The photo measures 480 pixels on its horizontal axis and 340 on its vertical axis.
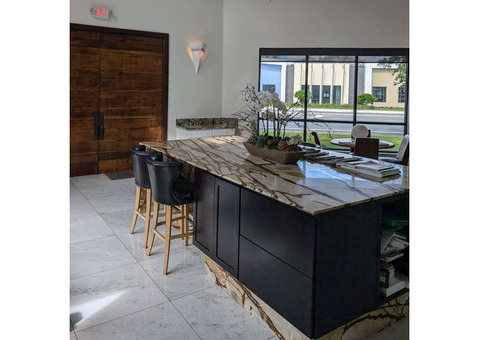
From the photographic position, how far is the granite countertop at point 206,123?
707 cm

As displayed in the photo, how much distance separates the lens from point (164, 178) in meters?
3.14

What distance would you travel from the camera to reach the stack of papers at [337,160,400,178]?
2680 mm

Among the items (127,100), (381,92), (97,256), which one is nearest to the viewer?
(97,256)

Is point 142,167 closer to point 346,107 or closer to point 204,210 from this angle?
point 204,210

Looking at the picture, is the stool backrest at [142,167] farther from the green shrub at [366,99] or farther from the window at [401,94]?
the window at [401,94]

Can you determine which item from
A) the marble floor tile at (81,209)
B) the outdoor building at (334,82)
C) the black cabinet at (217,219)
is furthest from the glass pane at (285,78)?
the black cabinet at (217,219)

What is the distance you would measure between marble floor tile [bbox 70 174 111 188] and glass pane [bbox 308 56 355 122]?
358 centimetres

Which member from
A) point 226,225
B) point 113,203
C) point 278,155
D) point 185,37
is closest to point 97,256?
point 226,225

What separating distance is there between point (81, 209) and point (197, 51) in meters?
3.51

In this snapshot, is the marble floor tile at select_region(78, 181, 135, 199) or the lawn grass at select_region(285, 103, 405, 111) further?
the lawn grass at select_region(285, 103, 405, 111)

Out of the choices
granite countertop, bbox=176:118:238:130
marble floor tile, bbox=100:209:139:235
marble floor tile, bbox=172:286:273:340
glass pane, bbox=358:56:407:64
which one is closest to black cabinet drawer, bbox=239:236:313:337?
marble floor tile, bbox=172:286:273:340

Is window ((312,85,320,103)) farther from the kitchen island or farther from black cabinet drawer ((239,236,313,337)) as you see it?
black cabinet drawer ((239,236,313,337))
